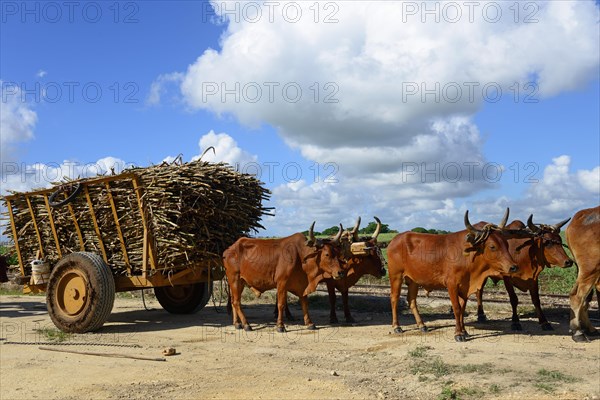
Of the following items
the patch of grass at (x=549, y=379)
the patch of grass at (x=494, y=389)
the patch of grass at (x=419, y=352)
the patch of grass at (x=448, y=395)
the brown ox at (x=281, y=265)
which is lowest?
the patch of grass at (x=448, y=395)

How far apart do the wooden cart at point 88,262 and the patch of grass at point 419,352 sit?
4489 mm

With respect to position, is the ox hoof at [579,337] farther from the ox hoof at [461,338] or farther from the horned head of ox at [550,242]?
the ox hoof at [461,338]

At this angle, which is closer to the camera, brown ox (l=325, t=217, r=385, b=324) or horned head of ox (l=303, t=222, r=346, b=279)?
horned head of ox (l=303, t=222, r=346, b=279)

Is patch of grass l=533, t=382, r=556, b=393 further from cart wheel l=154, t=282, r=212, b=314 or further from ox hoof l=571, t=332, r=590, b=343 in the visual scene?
cart wheel l=154, t=282, r=212, b=314

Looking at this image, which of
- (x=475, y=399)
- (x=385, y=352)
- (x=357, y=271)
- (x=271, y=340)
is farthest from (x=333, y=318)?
(x=475, y=399)

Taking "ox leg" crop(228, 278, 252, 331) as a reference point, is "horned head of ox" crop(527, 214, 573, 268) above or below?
above

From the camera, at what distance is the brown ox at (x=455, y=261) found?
363 inches

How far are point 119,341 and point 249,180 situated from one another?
400 cm

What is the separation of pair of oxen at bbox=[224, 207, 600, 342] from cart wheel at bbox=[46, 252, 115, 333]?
7.44ft

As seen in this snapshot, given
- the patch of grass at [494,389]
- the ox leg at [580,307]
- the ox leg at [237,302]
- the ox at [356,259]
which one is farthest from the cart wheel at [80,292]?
the ox leg at [580,307]

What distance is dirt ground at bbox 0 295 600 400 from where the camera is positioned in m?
6.61

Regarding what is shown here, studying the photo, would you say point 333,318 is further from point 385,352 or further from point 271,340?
point 385,352

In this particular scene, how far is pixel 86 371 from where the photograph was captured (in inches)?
311

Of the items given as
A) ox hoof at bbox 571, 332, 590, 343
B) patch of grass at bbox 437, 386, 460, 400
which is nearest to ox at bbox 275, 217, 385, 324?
ox hoof at bbox 571, 332, 590, 343
